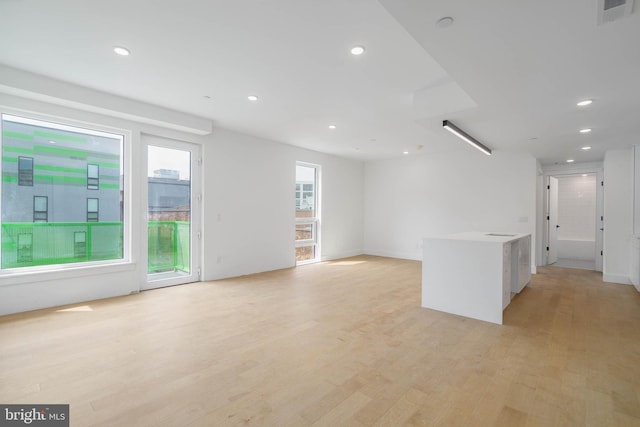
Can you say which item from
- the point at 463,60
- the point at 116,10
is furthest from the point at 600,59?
the point at 116,10

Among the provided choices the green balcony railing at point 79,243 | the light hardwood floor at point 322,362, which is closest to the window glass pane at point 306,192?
the green balcony railing at point 79,243

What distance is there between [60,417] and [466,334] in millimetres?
3440

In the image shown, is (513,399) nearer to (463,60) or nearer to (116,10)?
(463,60)

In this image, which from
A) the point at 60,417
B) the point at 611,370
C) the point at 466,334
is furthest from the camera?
the point at 466,334

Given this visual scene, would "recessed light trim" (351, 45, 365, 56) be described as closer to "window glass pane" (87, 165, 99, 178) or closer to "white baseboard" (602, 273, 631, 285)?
"window glass pane" (87, 165, 99, 178)

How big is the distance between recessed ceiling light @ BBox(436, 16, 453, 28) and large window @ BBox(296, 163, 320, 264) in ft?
17.6

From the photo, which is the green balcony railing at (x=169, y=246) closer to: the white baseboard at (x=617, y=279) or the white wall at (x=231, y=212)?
the white wall at (x=231, y=212)

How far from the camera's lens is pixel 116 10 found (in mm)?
2219

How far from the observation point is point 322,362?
248 centimetres

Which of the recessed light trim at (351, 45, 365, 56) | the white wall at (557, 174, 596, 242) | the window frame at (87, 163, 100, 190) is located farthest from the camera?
the white wall at (557, 174, 596, 242)

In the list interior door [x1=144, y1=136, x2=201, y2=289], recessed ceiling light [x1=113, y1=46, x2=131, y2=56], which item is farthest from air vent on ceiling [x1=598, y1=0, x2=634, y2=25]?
interior door [x1=144, y1=136, x2=201, y2=289]

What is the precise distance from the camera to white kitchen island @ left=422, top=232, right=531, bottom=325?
3391 millimetres

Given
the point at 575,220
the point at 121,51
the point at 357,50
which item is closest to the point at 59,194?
the point at 121,51

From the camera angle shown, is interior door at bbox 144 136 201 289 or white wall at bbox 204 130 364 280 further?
white wall at bbox 204 130 364 280
